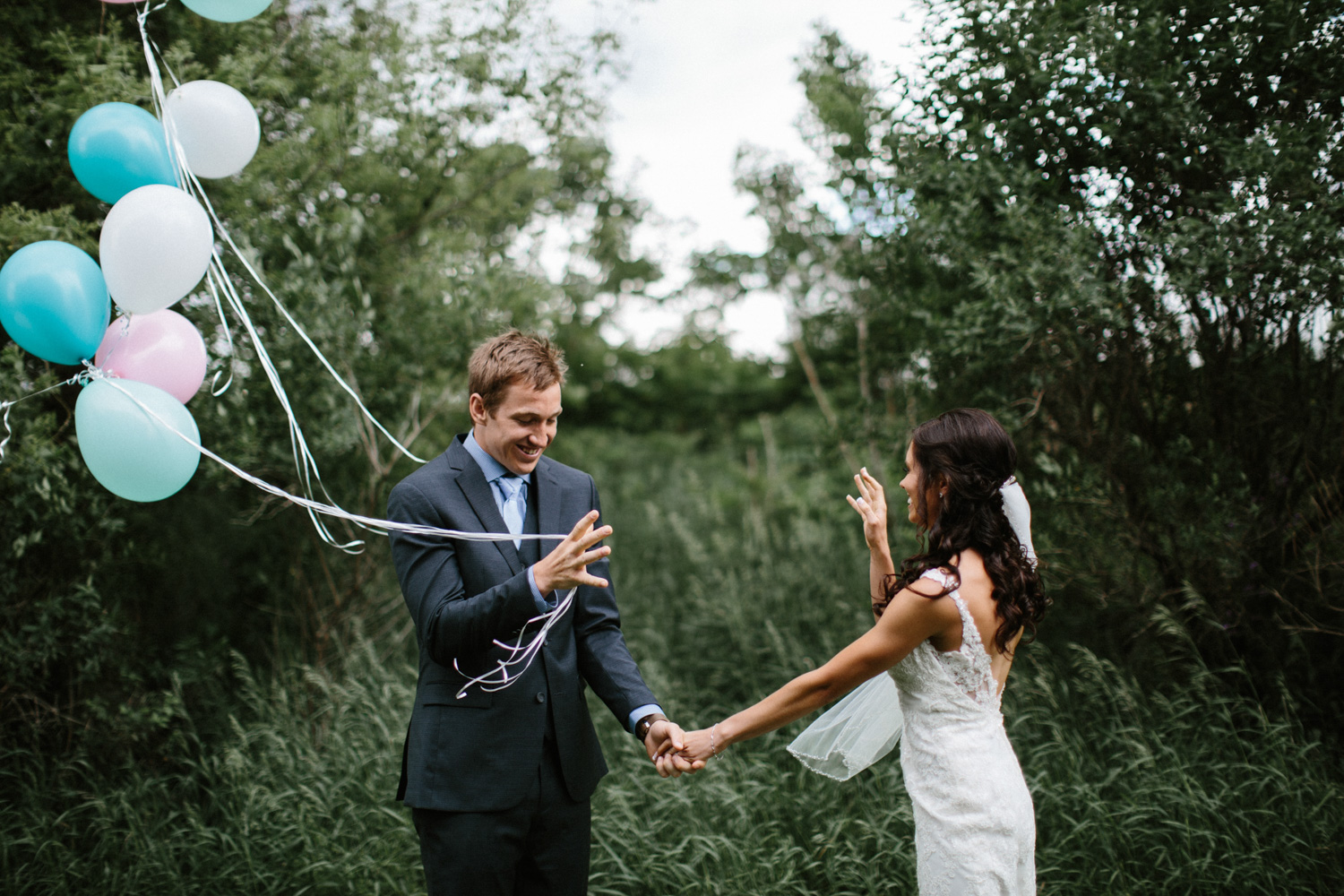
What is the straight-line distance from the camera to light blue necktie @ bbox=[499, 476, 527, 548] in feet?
7.29

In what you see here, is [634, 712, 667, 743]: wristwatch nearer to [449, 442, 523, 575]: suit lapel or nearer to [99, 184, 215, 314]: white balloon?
[449, 442, 523, 575]: suit lapel

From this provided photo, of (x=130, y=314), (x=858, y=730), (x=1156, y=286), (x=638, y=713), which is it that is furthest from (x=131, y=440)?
(x=1156, y=286)

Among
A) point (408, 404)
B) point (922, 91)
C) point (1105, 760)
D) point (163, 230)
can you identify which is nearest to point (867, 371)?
point (922, 91)

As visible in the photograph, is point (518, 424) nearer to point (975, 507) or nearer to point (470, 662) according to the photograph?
point (470, 662)

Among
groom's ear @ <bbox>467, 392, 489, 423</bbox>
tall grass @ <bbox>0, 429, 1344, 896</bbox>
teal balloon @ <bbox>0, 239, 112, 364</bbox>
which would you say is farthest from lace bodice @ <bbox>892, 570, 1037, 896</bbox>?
teal balloon @ <bbox>0, 239, 112, 364</bbox>

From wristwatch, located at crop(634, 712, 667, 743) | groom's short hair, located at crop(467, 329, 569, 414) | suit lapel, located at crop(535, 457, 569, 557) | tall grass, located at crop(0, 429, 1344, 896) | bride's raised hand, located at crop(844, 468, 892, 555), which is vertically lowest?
tall grass, located at crop(0, 429, 1344, 896)

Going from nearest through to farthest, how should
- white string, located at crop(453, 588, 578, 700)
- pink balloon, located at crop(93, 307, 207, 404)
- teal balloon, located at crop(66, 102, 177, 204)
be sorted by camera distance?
white string, located at crop(453, 588, 578, 700), pink balloon, located at crop(93, 307, 207, 404), teal balloon, located at crop(66, 102, 177, 204)

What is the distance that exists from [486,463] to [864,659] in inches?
42.5

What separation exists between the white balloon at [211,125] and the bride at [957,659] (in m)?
2.63

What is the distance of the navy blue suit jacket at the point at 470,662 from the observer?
6.46ft

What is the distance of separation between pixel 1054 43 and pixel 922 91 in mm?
641

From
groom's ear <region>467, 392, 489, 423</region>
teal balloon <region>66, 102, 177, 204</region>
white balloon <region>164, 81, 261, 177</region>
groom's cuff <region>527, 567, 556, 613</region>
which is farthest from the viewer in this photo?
white balloon <region>164, 81, 261, 177</region>

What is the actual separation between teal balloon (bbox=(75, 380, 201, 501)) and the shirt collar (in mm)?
823

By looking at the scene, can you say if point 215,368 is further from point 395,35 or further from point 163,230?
point 395,35
